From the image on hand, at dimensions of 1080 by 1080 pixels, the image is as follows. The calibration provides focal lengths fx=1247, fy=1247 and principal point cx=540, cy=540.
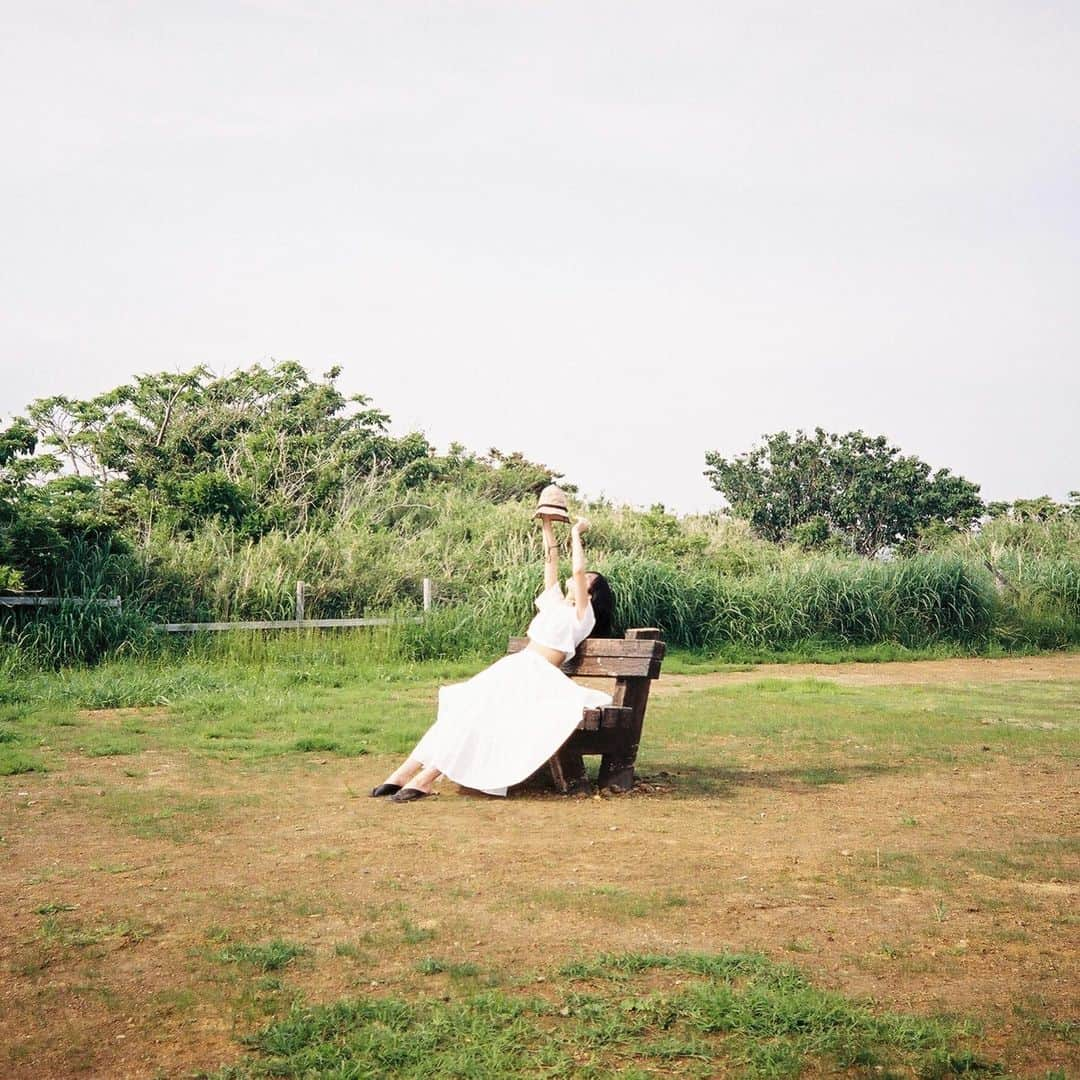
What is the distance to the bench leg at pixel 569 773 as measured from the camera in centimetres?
763

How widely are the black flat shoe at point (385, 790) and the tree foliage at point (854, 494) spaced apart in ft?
101

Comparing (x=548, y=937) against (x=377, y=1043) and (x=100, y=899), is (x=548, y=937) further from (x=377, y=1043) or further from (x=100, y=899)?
(x=100, y=899)

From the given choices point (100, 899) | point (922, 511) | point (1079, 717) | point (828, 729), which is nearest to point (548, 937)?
point (100, 899)

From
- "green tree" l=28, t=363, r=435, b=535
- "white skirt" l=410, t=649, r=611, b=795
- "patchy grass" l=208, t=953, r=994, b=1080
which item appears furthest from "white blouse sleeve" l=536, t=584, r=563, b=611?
"green tree" l=28, t=363, r=435, b=535

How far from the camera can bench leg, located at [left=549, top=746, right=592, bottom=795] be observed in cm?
763

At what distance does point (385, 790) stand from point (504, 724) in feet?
2.64

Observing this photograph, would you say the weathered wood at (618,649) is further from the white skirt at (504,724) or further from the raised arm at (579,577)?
the white skirt at (504,724)

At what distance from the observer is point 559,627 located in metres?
7.77

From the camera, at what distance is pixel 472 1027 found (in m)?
3.61

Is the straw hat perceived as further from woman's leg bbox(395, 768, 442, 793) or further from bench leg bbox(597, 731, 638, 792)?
woman's leg bbox(395, 768, 442, 793)

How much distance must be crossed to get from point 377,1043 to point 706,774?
5.26 m

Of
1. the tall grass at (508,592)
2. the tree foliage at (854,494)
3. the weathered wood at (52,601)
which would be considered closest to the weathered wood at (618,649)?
the tall grass at (508,592)

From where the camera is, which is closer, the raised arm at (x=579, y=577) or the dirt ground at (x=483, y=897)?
the dirt ground at (x=483, y=897)

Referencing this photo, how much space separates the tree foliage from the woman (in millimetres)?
30204
